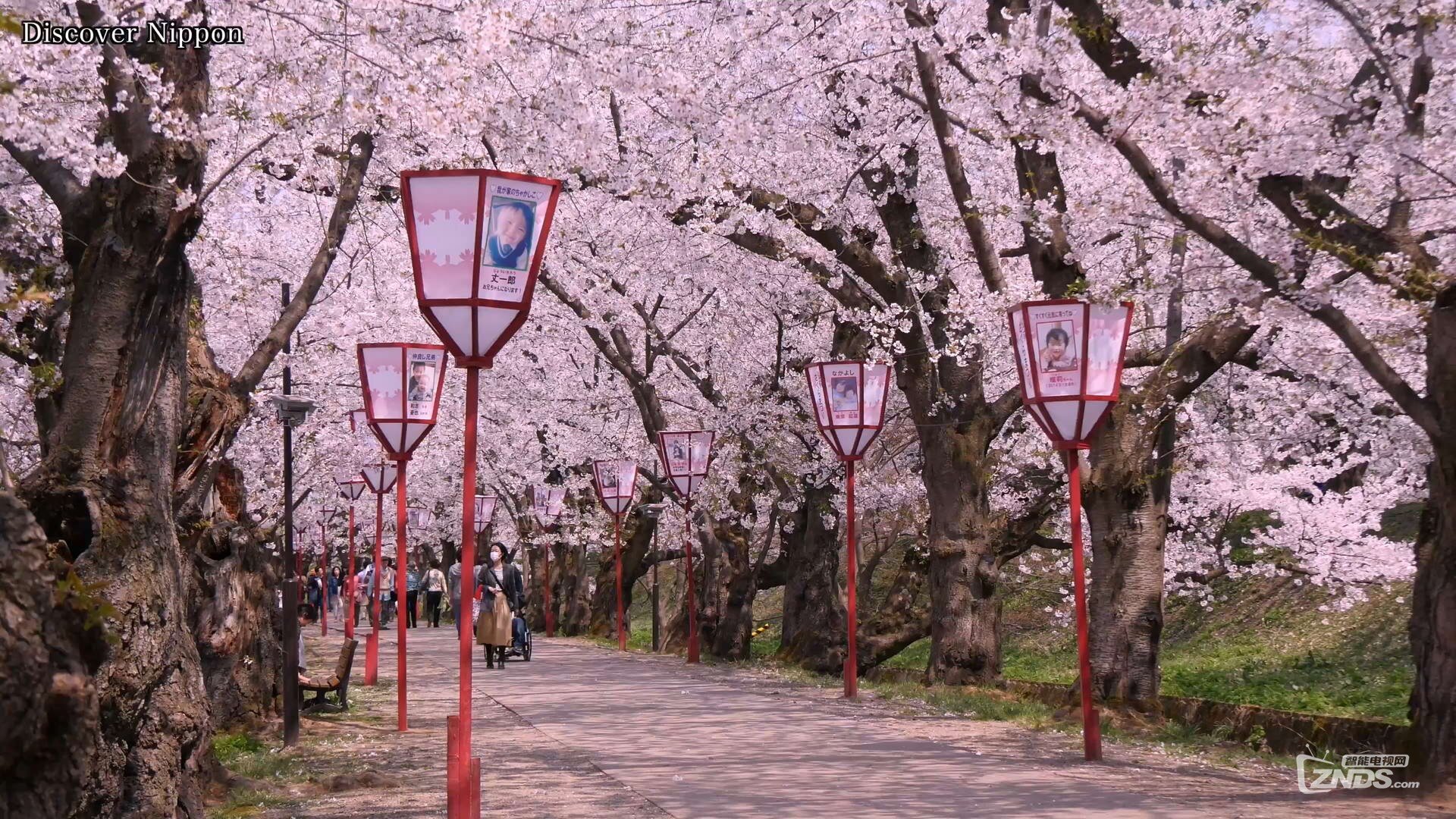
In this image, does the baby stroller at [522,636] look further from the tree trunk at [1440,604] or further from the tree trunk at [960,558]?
the tree trunk at [1440,604]

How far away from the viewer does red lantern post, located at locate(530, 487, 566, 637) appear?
111 feet

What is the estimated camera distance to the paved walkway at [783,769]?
850 cm

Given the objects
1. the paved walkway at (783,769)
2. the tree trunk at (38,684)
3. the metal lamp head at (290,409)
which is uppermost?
the metal lamp head at (290,409)

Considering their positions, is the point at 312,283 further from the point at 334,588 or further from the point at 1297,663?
the point at 334,588

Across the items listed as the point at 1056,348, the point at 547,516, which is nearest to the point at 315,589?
the point at 547,516

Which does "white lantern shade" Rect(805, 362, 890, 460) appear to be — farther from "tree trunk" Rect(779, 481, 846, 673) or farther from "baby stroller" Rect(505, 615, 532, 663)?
"baby stroller" Rect(505, 615, 532, 663)

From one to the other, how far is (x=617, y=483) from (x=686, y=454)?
491cm

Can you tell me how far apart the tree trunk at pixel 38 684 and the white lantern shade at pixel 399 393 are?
9029 millimetres

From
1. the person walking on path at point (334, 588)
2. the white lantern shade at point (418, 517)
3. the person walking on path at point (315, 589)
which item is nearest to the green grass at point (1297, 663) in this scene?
the white lantern shade at point (418, 517)

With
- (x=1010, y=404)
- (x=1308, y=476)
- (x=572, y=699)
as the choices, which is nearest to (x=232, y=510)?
(x=572, y=699)

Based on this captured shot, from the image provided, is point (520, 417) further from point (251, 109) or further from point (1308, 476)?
point (251, 109)

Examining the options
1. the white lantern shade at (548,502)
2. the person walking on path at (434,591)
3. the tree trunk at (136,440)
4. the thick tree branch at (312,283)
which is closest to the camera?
the tree trunk at (136,440)

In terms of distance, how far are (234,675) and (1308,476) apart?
17335 mm

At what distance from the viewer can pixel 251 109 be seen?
11891mm
